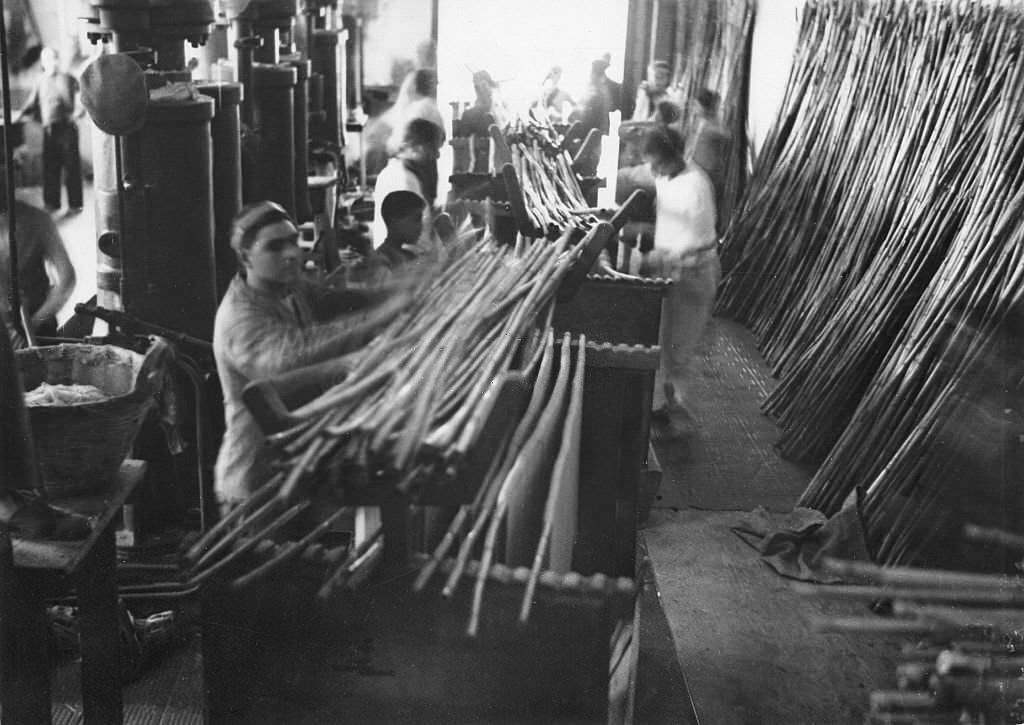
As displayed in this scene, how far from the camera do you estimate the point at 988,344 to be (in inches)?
154

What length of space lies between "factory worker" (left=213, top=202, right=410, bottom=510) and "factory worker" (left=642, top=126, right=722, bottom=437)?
2878mm

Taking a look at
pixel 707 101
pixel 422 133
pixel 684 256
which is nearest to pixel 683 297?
pixel 684 256

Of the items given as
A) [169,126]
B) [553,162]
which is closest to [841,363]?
[553,162]

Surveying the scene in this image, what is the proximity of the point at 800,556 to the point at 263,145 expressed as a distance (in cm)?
348

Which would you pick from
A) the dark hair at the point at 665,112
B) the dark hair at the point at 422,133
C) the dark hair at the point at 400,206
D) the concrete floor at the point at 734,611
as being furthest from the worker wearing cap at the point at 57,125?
the dark hair at the point at 665,112

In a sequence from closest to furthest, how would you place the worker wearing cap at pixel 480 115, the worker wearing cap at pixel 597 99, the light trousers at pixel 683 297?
the light trousers at pixel 683 297 → the worker wearing cap at pixel 480 115 → the worker wearing cap at pixel 597 99

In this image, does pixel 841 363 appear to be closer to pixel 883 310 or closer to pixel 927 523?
pixel 883 310

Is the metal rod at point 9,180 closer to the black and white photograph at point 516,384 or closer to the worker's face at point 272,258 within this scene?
the black and white photograph at point 516,384

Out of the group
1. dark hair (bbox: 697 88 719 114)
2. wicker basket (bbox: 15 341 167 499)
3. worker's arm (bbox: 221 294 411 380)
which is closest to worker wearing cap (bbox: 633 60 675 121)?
dark hair (bbox: 697 88 719 114)

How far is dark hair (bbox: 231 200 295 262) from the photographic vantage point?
2336mm

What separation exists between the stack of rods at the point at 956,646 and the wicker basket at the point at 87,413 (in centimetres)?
171

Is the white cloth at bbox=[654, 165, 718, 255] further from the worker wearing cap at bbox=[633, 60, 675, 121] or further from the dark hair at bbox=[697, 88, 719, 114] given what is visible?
the dark hair at bbox=[697, 88, 719, 114]

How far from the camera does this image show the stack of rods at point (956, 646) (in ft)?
6.99

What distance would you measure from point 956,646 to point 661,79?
5.16 m
